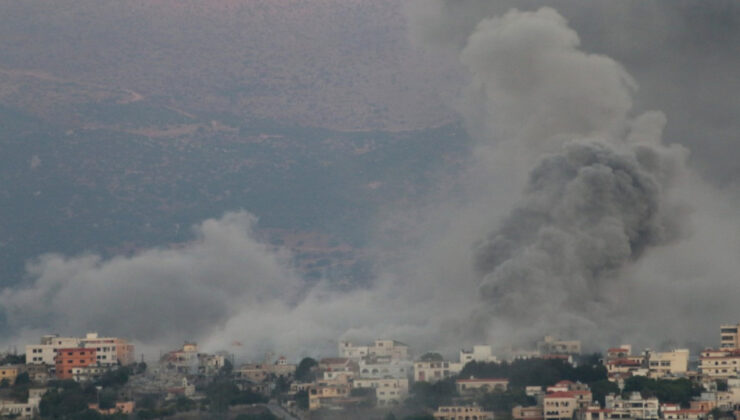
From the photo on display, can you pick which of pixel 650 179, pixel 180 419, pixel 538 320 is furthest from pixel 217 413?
pixel 650 179

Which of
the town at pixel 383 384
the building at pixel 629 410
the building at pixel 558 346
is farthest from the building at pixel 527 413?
the building at pixel 558 346

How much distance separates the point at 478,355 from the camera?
298ft

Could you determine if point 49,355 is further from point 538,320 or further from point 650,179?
point 650,179

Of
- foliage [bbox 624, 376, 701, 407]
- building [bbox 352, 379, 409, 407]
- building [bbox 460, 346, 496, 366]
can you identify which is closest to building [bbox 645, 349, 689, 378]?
foliage [bbox 624, 376, 701, 407]

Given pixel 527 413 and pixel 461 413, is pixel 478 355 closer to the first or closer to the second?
pixel 461 413

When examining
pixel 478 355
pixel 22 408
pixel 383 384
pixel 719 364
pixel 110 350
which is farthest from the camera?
pixel 110 350

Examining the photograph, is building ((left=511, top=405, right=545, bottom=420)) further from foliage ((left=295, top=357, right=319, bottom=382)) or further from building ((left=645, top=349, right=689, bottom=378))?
foliage ((left=295, top=357, right=319, bottom=382))

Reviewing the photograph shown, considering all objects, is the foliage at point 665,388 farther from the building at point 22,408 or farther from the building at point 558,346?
the building at point 22,408

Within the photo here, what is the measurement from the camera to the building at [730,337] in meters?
94.2

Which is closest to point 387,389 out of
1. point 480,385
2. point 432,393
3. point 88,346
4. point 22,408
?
point 432,393

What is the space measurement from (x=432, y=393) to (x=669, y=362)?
29.5 feet

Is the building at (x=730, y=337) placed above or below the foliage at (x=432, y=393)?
above

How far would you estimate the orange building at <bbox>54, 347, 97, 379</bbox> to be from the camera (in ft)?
302

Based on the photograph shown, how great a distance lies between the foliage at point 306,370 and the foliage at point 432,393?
220 inches
